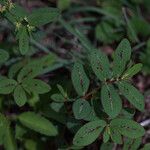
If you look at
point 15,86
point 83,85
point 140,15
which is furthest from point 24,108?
point 140,15

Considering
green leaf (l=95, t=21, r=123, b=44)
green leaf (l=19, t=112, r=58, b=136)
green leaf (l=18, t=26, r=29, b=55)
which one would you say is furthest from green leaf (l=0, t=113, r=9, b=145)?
green leaf (l=95, t=21, r=123, b=44)

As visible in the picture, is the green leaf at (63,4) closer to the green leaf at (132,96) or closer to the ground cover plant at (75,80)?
the ground cover plant at (75,80)

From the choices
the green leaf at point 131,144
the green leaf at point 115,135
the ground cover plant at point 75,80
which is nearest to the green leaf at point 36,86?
the ground cover plant at point 75,80

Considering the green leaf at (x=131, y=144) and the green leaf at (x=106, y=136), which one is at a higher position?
the green leaf at (x=106, y=136)

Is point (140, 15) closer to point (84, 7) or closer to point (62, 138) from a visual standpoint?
point (84, 7)

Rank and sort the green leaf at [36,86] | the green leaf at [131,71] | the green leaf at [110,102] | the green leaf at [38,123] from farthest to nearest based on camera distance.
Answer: the green leaf at [38,123]
the green leaf at [36,86]
the green leaf at [131,71]
the green leaf at [110,102]

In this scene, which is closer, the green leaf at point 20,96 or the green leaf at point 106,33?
the green leaf at point 20,96

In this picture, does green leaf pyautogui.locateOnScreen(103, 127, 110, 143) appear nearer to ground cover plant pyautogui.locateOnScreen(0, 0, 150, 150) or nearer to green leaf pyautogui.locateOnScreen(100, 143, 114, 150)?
ground cover plant pyautogui.locateOnScreen(0, 0, 150, 150)
